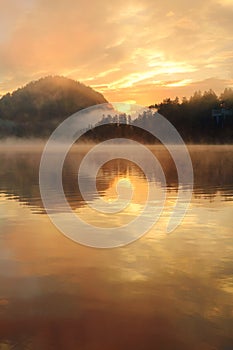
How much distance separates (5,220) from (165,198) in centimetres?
1229

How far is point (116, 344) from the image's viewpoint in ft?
31.5

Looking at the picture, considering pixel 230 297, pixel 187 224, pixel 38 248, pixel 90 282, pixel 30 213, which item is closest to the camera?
pixel 230 297

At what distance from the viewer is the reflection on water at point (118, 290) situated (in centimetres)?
990

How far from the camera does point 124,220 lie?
23.5m

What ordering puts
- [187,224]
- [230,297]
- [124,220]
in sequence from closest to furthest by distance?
[230,297] < [187,224] < [124,220]

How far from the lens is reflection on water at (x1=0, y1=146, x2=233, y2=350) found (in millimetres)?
9898

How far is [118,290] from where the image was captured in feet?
41.2

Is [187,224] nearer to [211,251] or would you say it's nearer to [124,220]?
[124,220]

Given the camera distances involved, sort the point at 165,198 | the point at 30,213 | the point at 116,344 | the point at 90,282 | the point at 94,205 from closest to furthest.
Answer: the point at 116,344, the point at 90,282, the point at 30,213, the point at 94,205, the point at 165,198

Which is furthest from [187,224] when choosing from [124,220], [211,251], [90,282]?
[90,282]

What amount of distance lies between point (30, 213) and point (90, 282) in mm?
12493

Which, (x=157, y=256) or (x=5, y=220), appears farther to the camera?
(x=5, y=220)

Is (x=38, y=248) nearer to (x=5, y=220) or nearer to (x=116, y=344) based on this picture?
(x=5, y=220)

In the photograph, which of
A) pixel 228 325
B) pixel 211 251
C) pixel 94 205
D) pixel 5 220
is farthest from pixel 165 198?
pixel 228 325
